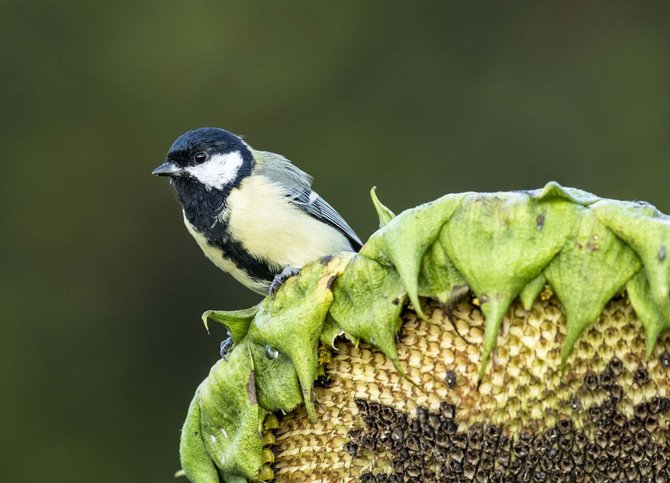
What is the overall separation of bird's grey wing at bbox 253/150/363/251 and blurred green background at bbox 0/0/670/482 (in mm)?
1460

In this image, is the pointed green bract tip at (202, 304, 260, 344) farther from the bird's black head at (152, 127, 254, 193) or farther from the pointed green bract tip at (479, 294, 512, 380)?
the bird's black head at (152, 127, 254, 193)

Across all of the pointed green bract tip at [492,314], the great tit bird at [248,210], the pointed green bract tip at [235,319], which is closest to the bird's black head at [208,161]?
the great tit bird at [248,210]

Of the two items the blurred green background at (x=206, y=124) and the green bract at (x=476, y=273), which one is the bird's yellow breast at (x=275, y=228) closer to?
the green bract at (x=476, y=273)

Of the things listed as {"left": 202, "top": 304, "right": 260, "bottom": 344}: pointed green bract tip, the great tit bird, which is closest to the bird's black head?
the great tit bird

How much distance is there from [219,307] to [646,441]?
3459 mm

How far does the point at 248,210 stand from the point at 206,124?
231 centimetres

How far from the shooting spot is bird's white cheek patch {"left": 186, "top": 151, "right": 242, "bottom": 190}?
283 centimetres

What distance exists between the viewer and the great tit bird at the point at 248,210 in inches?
104

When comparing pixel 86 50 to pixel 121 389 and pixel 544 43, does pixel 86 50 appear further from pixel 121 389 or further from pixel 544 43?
pixel 544 43

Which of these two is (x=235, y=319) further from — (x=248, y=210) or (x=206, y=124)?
(x=206, y=124)

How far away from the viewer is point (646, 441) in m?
1.31

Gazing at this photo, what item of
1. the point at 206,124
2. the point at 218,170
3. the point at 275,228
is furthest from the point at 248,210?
the point at 206,124

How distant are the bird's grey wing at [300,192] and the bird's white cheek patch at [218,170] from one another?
69mm

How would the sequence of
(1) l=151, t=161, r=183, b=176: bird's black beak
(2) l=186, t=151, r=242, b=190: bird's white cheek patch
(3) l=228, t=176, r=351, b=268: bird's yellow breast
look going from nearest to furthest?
1. (3) l=228, t=176, r=351, b=268: bird's yellow breast
2. (2) l=186, t=151, r=242, b=190: bird's white cheek patch
3. (1) l=151, t=161, r=183, b=176: bird's black beak
